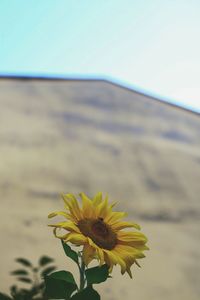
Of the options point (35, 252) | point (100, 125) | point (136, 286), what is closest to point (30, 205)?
point (35, 252)

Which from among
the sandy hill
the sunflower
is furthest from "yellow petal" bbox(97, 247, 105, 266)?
the sandy hill

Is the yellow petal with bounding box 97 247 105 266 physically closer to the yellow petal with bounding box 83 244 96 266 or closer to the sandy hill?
the yellow petal with bounding box 83 244 96 266

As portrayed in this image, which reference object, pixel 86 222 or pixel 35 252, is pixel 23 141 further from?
pixel 86 222

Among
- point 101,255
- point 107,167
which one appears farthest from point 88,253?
point 107,167

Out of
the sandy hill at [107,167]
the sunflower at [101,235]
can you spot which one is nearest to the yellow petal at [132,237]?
the sunflower at [101,235]

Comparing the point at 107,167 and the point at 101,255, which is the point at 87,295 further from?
the point at 107,167

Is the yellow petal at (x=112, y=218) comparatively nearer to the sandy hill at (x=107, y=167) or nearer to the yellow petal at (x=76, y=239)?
the yellow petal at (x=76, y=239)

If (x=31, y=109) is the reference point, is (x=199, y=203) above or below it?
below
